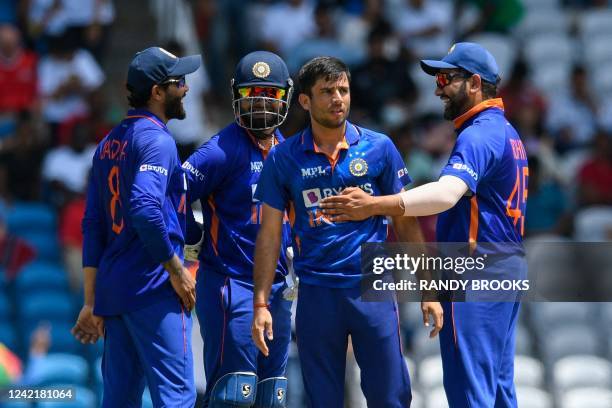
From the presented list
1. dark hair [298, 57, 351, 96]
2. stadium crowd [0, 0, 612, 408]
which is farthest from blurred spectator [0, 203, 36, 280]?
dark hair [298, 57, 351, 96]

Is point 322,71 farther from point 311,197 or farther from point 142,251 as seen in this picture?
point 142,251

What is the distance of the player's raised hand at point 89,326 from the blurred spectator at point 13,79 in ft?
22.6

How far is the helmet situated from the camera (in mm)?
7336

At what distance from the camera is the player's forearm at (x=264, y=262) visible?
683cm

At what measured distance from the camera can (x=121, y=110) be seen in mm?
14367

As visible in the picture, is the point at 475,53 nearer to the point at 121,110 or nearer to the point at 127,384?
the point at 127,384

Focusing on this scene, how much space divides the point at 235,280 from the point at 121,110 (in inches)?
289

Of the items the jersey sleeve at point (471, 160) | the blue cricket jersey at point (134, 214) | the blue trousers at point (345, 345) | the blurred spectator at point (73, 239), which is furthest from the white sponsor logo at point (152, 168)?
the blurred spectator at point (73, 239)

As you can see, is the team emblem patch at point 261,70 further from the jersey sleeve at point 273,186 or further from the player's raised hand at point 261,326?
the player's raised hand at point 261,326

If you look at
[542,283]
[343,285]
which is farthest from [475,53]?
[542,283]

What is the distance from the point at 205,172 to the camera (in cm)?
732

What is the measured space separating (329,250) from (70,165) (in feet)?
22.1

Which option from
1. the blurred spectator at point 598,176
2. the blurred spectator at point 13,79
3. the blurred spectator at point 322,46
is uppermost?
the blurred spectator at point 322,46

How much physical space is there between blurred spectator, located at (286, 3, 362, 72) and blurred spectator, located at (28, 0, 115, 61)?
6.92 feet
